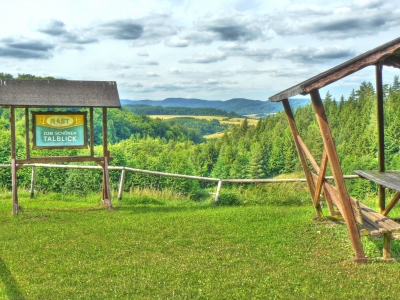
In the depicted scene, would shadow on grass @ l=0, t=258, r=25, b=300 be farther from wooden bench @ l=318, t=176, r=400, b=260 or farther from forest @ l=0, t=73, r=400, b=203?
forest @ l=0, t=73, r=400, b=203

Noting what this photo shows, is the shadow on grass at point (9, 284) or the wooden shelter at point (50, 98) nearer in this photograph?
the shadow on grass at point (9, 284)

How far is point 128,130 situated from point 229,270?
6055 cm

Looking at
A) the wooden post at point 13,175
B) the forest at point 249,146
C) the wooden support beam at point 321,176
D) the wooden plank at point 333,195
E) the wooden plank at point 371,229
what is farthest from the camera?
the forest at point 249,146

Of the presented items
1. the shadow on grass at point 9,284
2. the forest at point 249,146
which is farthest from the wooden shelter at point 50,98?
the shadow on grass at point 9,284

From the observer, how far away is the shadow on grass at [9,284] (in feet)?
15.6

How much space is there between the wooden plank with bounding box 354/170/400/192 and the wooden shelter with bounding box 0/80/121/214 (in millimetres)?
5786

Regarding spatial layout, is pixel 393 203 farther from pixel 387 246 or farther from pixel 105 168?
pixel 105 168

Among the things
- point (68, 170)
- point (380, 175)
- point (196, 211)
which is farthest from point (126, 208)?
point (380, 175)

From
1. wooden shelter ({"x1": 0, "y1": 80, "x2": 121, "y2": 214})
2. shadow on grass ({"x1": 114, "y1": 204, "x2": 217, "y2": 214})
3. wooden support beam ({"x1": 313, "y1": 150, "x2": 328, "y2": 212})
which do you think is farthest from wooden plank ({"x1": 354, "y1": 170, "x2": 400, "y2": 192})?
wooden shelter ({"x1": 0, "y1": 80, "x2": 121, "y2": 214})

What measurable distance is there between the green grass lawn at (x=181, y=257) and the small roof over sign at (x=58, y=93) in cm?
251

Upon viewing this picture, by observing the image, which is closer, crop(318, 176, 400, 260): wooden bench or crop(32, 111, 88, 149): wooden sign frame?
crop(318, 176, 400, 260): wooden bench

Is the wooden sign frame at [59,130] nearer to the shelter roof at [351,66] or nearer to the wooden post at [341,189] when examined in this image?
the shelter roof at [351,66]

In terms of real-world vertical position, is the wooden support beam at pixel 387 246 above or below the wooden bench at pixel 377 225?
below

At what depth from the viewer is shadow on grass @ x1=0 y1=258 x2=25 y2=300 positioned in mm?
4757
